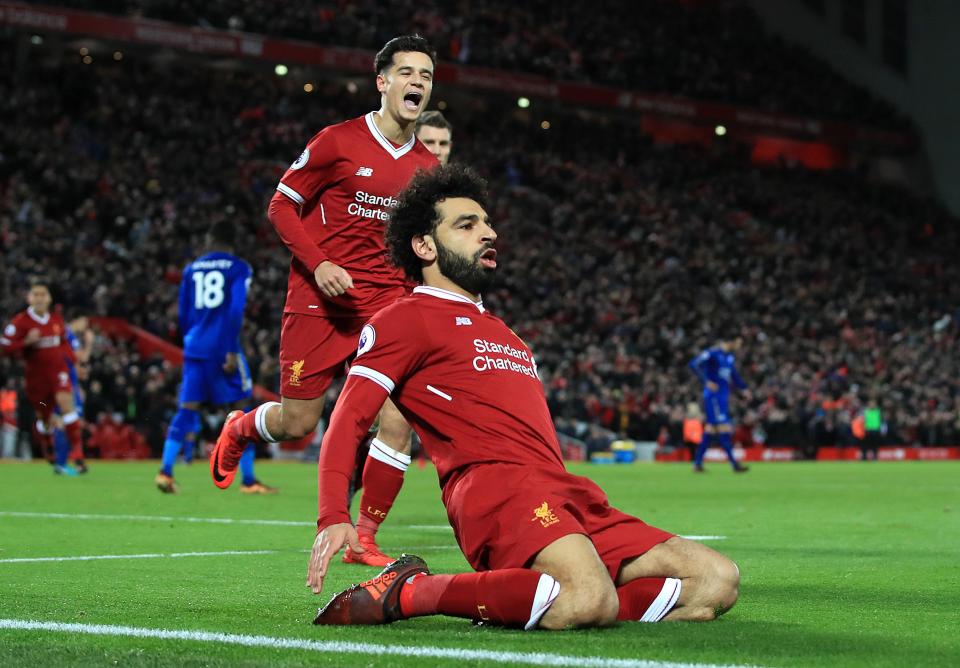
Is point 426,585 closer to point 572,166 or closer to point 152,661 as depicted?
point 152,661

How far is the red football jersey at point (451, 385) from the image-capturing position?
4137 mm

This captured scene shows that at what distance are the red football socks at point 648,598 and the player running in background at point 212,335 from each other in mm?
7887

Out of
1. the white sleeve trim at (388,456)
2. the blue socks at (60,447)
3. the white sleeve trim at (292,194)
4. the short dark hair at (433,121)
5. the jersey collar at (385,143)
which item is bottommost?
the blue socks at (60,447)

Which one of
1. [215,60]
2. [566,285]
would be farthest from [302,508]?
[215,60]

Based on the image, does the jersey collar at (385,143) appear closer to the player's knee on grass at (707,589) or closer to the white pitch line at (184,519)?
the white pitch line at (184,519)

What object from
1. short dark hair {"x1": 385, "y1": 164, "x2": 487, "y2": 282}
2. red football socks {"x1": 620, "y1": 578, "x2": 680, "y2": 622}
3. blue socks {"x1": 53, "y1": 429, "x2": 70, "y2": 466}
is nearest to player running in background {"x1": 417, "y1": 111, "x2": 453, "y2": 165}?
short dark hair {"x1": 385, "y1": 164, "x2": 487, "y2": 282}

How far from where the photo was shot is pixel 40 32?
108 feet

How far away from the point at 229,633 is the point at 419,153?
3570mm

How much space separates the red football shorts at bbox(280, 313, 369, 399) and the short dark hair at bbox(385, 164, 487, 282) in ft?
7.36

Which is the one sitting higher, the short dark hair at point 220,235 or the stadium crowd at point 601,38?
the stadium crowd at point 601,38

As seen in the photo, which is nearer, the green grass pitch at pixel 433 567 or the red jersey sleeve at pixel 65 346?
the green grass pitch at pixel 433 567

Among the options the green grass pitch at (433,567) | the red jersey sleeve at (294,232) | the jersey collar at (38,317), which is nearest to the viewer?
the green grass pitch at (433,567)

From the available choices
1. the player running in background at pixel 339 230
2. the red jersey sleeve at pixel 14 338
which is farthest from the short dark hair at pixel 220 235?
the player running in background at pixel 339 230

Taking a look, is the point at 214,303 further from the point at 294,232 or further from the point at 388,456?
the point at 388,456
